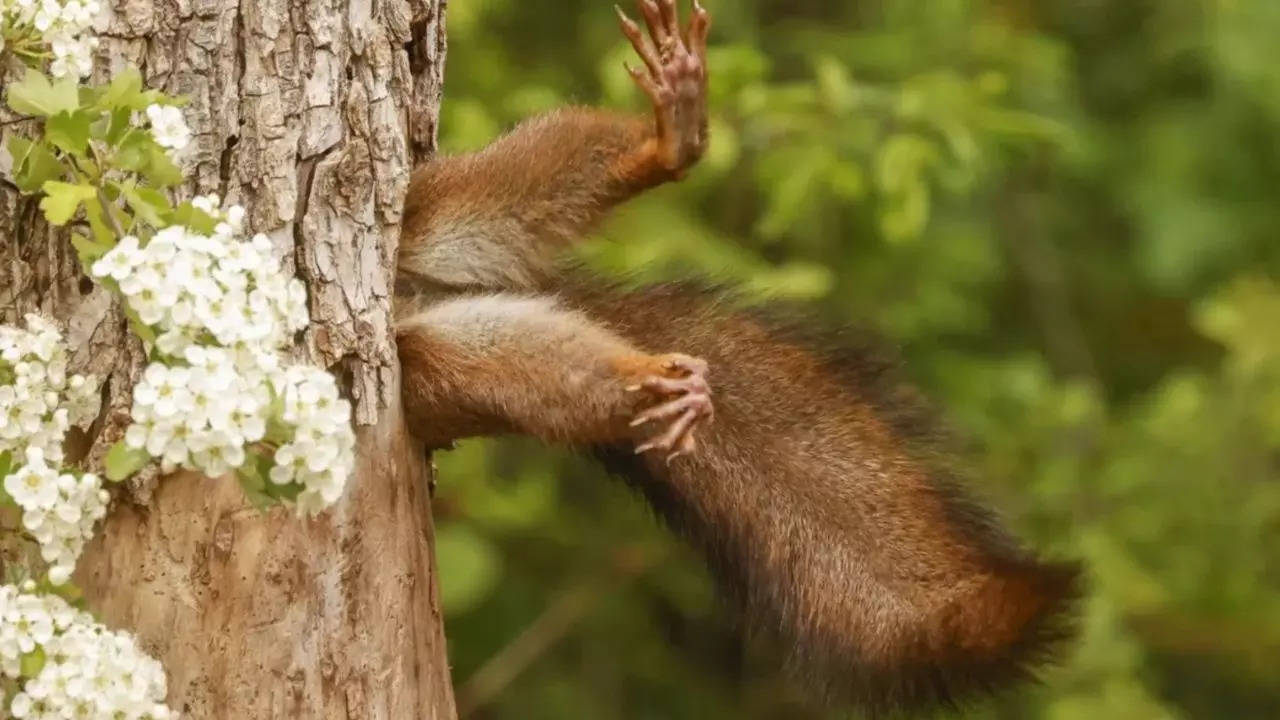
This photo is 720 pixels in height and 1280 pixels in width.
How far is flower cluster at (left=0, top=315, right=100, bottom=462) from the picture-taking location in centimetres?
193

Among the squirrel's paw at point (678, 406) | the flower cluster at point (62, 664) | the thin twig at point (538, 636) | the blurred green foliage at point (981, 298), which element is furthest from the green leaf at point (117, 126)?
the thin twig at point (538, 636)

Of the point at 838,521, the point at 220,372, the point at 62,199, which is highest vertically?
the point at 62,199

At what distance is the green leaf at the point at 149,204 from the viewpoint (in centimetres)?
183

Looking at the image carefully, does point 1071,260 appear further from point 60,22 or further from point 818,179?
point 60,22

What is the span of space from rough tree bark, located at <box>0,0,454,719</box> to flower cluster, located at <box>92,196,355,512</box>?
386 millimetres

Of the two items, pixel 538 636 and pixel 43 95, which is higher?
pixel 43 95

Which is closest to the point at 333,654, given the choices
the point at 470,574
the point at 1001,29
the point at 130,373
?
Result: the point at 130,373

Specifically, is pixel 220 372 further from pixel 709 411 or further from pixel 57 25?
pixel 709 411

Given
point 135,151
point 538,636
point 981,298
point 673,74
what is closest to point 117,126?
point 135,151

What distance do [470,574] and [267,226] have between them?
169 centimetres

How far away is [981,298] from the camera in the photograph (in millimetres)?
5164

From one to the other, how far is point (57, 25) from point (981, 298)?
3621mm

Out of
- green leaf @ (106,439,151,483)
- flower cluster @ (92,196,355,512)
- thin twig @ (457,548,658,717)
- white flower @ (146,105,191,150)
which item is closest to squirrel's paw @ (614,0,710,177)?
white flower @ (146,105,191,150)

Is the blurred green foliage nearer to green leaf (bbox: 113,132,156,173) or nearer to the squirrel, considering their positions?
the squirrel
